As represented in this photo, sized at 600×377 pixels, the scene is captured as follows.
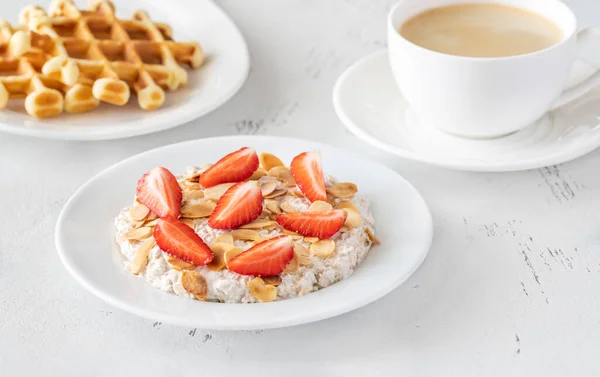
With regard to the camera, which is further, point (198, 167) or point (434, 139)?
point (434, 139)

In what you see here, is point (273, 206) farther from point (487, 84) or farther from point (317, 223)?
point (487, 84)

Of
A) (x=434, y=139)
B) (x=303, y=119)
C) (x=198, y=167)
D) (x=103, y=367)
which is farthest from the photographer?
(x=303, y=119)

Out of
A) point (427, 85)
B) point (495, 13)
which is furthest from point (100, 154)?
point (495, 13)

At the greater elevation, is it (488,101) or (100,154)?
(488,101)

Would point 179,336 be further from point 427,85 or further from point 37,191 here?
point 427,85

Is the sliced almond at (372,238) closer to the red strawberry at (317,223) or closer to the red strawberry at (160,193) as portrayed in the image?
the red strawberry at (317,223)

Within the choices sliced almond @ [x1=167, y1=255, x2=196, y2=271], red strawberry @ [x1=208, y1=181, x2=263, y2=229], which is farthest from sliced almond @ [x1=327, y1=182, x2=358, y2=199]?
sliced almond @ [x1=167, y1=255, x2=196, y2=271]

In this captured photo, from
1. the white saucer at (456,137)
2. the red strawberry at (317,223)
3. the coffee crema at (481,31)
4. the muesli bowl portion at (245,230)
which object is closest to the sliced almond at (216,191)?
the muesli bowl portion at (245,230)
